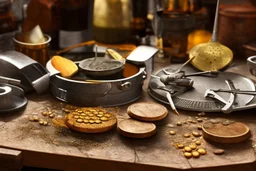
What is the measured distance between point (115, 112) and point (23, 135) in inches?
7.7

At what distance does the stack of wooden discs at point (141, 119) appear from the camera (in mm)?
897

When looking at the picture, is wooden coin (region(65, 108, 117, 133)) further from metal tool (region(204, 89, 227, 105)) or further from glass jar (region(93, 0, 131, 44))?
glass jar (region(93, 0, 131, 44))

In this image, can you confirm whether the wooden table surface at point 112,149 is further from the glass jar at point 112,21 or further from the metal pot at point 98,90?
the glass jar at point 112,21

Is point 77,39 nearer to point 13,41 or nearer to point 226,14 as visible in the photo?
point 13,41

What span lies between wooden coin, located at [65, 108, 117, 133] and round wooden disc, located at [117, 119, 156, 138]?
0.8 inches

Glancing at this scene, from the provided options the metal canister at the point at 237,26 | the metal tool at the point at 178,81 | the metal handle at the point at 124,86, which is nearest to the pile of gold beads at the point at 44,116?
the metal handle at the point at 124,86

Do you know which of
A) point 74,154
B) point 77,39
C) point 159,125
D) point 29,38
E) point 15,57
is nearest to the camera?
point 74,154

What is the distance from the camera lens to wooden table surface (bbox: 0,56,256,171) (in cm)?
82

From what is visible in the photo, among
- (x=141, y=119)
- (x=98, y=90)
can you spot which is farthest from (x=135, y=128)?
(x=98, y=90)

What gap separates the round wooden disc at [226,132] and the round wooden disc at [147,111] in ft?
0.28

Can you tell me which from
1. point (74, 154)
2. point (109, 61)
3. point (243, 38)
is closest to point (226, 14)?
point (243, 38)

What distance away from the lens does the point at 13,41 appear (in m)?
1.23

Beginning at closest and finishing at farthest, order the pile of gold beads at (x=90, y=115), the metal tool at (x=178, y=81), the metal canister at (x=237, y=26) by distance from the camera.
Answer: the pile of gold beads at (x=90, y=115) < the metal tool at (x=178, y=81) < the metal canister at (x=237, y=26)

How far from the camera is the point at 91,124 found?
0.92 meters
